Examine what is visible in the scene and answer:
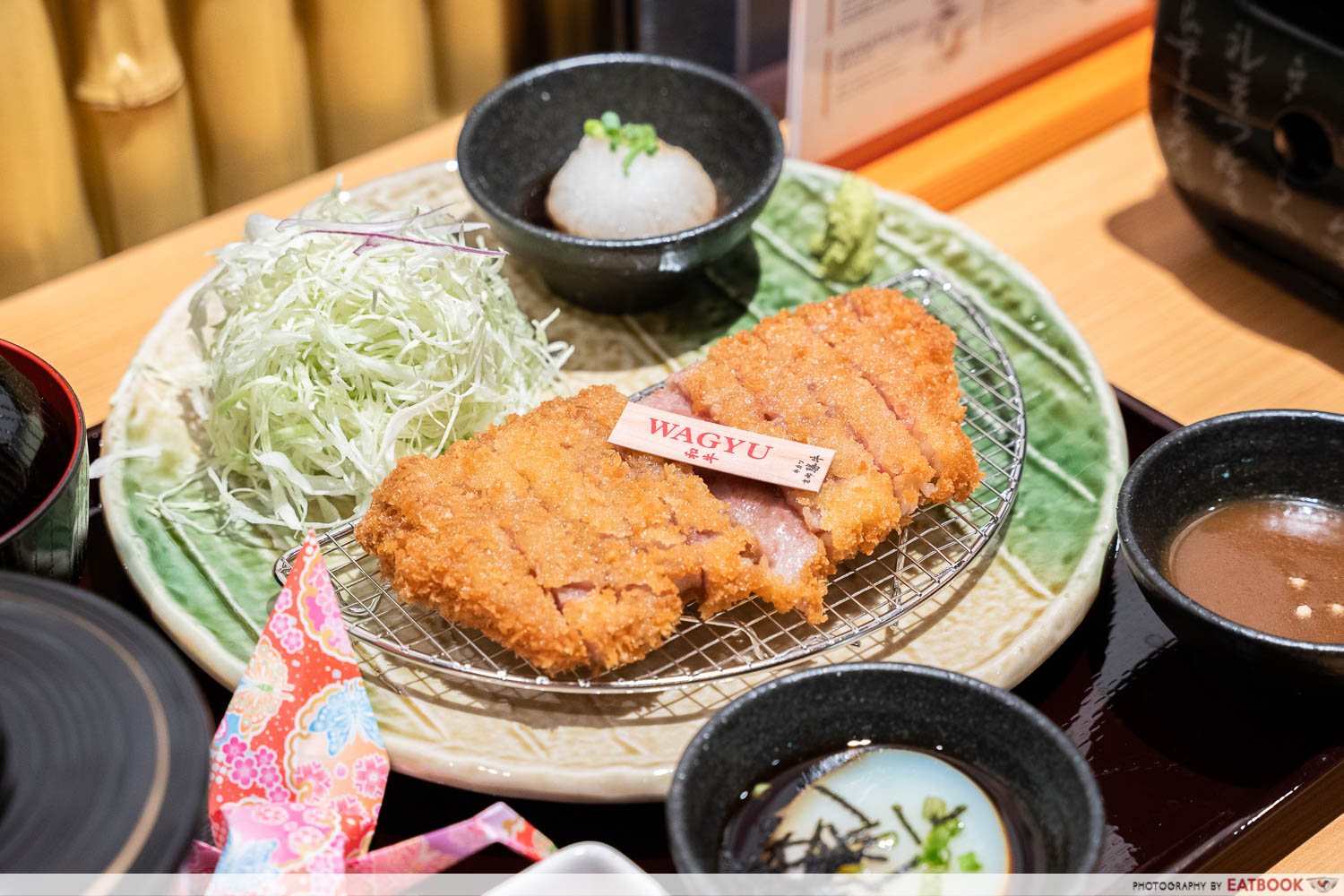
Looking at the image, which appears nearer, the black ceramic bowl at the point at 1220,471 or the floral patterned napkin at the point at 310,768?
the floral patterned napkin at the point at 310,768

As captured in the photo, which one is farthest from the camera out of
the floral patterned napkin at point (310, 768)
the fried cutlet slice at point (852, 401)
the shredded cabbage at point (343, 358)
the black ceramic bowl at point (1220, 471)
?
the shredded cabbage at point (343, 358)

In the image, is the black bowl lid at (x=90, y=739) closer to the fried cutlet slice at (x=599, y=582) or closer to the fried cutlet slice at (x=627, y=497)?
the fried cutlet slice at (x=599, y=582)

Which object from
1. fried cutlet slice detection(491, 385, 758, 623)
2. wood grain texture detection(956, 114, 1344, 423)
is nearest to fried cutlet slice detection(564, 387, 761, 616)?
fried cutlet slice detection(491, 385, 758, 623)

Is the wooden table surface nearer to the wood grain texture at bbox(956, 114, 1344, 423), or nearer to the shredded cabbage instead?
the wood grain texture at bbox(956, 114, 1344, 423)

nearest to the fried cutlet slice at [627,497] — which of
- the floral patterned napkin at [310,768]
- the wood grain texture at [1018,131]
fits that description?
the floral patterned napkin at [310,768]

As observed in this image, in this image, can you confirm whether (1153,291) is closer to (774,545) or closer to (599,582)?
(774,545)

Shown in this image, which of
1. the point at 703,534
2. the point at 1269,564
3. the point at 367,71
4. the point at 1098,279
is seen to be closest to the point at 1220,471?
the point at 1269,564

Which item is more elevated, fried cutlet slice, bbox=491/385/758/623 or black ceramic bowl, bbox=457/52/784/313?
black ceramic bowl, bbox=457/52/784/313
